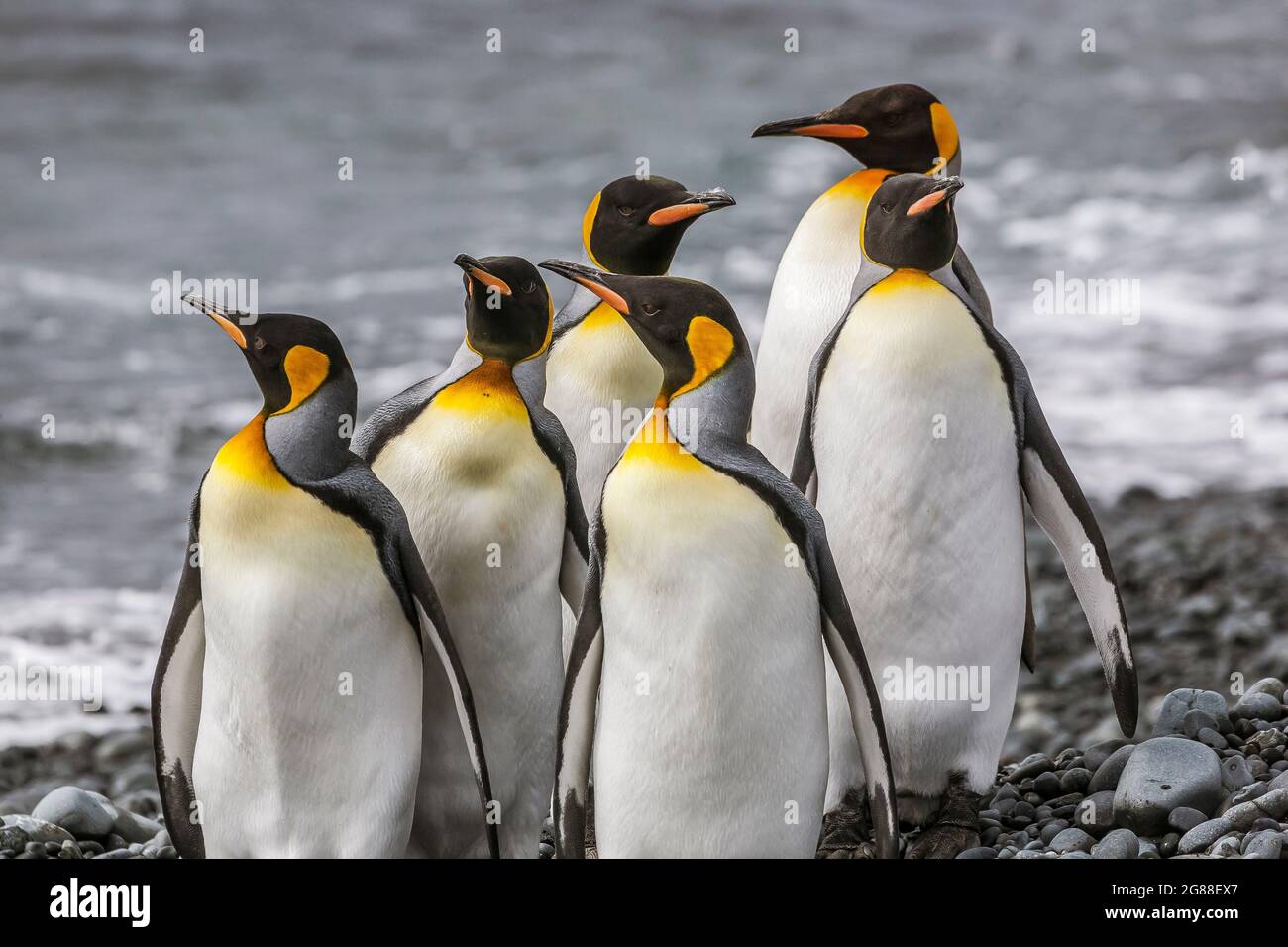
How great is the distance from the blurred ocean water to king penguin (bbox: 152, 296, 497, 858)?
294 centimetres

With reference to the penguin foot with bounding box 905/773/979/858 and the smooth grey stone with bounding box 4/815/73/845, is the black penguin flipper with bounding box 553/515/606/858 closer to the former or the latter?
the penguin foot with bounding box 905/773/979/858

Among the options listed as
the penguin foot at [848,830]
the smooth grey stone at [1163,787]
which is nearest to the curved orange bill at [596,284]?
the penguin foot at [848,830]

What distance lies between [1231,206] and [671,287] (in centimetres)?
1086

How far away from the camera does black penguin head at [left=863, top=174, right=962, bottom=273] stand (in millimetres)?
3121

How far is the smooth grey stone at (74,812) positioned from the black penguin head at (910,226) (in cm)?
201

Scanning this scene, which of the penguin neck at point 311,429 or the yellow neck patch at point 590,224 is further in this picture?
the yellow neck patch at point 590,224

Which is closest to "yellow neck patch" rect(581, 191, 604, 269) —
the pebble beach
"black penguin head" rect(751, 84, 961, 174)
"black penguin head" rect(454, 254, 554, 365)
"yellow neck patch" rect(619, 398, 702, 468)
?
"black penguin head" rect(751, 84, 961, 174)

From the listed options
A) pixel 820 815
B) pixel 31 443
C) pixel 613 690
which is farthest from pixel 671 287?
pixel 31 443

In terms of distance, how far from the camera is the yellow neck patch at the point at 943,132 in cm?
365

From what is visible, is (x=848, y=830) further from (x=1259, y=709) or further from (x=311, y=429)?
(x=311, y=429)

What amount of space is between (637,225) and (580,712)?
1.16 m

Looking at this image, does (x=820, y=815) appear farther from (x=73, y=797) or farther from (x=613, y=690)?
(x=73, y=797)

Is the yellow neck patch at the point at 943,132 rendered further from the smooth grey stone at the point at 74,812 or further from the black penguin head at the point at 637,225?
the smooth grey stone at the point at 74,812
